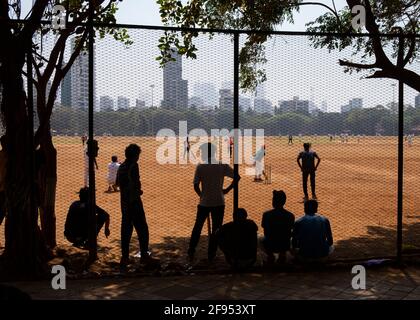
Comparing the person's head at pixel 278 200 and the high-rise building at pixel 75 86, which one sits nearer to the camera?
the person's head at pixel 278 200

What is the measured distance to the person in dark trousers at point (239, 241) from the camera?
608cm

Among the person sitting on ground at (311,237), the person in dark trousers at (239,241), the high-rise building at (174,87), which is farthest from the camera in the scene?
the high-rise building at (174,87)

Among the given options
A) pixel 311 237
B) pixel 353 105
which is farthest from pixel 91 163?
pixel 353 105

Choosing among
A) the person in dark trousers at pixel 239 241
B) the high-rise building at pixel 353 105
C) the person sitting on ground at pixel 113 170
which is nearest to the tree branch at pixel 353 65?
the high-rise building at pixel 353 105

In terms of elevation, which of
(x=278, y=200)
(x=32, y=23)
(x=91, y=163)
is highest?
(x=32, y=23)

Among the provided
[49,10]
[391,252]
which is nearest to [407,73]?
[391,252]

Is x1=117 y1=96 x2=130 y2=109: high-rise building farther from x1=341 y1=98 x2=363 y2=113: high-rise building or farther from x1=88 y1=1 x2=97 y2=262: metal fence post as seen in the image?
x1=341 y1=98 x2=363 y2=113: high-rise building

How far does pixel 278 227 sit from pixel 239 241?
552 millimetres

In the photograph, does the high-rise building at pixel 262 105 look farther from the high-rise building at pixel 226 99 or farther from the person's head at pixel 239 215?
the person's head at pixel 239 215

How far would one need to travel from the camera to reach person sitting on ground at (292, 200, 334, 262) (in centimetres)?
598

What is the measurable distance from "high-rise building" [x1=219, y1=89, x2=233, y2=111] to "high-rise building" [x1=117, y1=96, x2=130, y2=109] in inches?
52.2

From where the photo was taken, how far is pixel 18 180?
18.9ft

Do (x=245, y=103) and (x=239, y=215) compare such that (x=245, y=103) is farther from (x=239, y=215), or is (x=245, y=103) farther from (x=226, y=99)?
(x=239, y=215)

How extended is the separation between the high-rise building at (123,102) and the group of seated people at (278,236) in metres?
2.19
